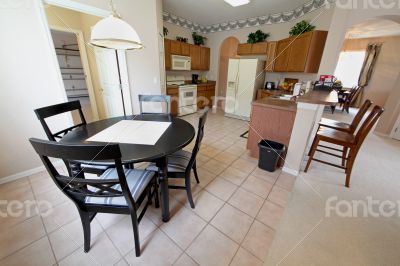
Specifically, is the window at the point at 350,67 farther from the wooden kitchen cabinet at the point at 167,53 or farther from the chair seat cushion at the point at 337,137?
the wooden kitchen cabinet at the point at 167,53

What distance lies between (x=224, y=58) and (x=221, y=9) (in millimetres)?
1746

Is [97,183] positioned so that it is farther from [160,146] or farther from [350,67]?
[350,67]

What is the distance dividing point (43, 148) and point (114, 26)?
97 centimetres

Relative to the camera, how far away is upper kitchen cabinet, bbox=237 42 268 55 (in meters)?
4.21

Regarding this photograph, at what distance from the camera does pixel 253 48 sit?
14.4 ft

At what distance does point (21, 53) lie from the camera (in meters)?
1.81

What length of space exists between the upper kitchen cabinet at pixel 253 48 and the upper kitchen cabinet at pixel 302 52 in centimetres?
39

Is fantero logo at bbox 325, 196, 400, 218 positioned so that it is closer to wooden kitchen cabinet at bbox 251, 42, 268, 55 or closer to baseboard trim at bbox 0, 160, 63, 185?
baseboard trim at bbox 0, 160, 63, 185

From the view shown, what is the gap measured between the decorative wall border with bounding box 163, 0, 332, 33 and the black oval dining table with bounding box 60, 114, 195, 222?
378cm

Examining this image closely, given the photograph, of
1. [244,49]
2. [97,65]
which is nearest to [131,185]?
[97,65]

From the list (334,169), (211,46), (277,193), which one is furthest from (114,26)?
(211,46)

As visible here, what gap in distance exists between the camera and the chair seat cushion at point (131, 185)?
1.07 meters

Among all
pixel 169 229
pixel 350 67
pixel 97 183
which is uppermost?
pixel 350 67

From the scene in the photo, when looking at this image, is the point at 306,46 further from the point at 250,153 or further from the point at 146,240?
the point at 146,240
